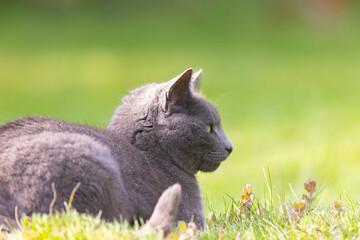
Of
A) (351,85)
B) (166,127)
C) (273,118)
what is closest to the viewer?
(166,127)

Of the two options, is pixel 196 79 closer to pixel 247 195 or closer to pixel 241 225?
pixel 247 195

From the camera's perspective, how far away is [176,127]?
11.4 feet

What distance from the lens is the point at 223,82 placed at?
12.3m

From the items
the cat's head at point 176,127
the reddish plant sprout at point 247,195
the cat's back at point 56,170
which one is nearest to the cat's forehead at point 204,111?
the cat's head at point 176,127

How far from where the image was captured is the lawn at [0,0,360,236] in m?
6.92

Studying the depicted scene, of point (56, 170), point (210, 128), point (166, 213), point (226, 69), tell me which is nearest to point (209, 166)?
point (210, 128)

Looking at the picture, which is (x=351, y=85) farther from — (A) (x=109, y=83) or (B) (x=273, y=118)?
(A) (x=109, y=83)

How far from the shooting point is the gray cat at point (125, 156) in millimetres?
2785

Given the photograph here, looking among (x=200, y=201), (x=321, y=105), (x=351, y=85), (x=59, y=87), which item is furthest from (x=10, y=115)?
(x=200, y=201)

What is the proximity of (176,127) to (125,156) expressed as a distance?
1.35 feet

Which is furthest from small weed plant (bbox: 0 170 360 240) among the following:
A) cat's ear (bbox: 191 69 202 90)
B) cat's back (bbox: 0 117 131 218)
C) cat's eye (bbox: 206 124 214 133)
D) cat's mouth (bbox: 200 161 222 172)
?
cat's ear (bbox: 191 69 202 90)

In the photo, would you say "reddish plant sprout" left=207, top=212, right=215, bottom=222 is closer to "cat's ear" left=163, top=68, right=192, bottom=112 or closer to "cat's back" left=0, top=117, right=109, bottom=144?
"cat's ear" left=163, top=68, right=192, bottom=112

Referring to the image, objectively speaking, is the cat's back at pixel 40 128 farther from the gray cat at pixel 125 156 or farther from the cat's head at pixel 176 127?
the cat's head at pixel 176 127

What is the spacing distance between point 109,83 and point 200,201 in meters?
9.01
